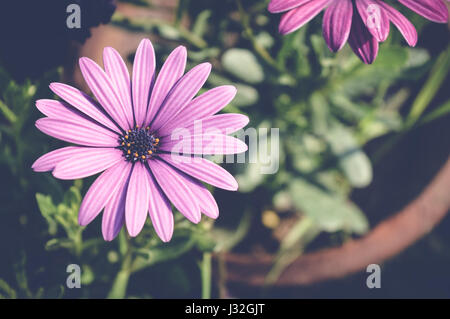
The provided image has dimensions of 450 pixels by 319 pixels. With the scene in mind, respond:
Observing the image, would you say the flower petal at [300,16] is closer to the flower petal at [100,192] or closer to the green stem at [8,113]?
the flower petal at [100,192]

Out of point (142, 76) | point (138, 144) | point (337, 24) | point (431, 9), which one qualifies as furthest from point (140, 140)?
point (431, 9)

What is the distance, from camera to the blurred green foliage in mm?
915

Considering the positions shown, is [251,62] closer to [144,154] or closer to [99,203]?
[144,154]

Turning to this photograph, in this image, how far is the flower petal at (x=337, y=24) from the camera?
675 millimetres

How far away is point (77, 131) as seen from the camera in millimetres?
708

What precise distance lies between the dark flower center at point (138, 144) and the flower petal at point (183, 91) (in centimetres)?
5

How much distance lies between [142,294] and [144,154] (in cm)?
39

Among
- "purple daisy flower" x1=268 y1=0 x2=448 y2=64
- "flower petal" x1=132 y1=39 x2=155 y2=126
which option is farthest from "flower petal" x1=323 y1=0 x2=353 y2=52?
"flower petal" x1=132 y1=39 x2=155 y2=126

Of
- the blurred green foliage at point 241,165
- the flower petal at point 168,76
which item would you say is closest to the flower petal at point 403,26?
the blurred green foliage at point 241,165

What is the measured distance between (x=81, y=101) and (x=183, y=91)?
0.17 meters

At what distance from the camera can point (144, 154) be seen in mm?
818

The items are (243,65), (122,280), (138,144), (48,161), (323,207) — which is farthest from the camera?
(323,207)

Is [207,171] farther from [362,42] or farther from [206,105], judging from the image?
[362,42]
